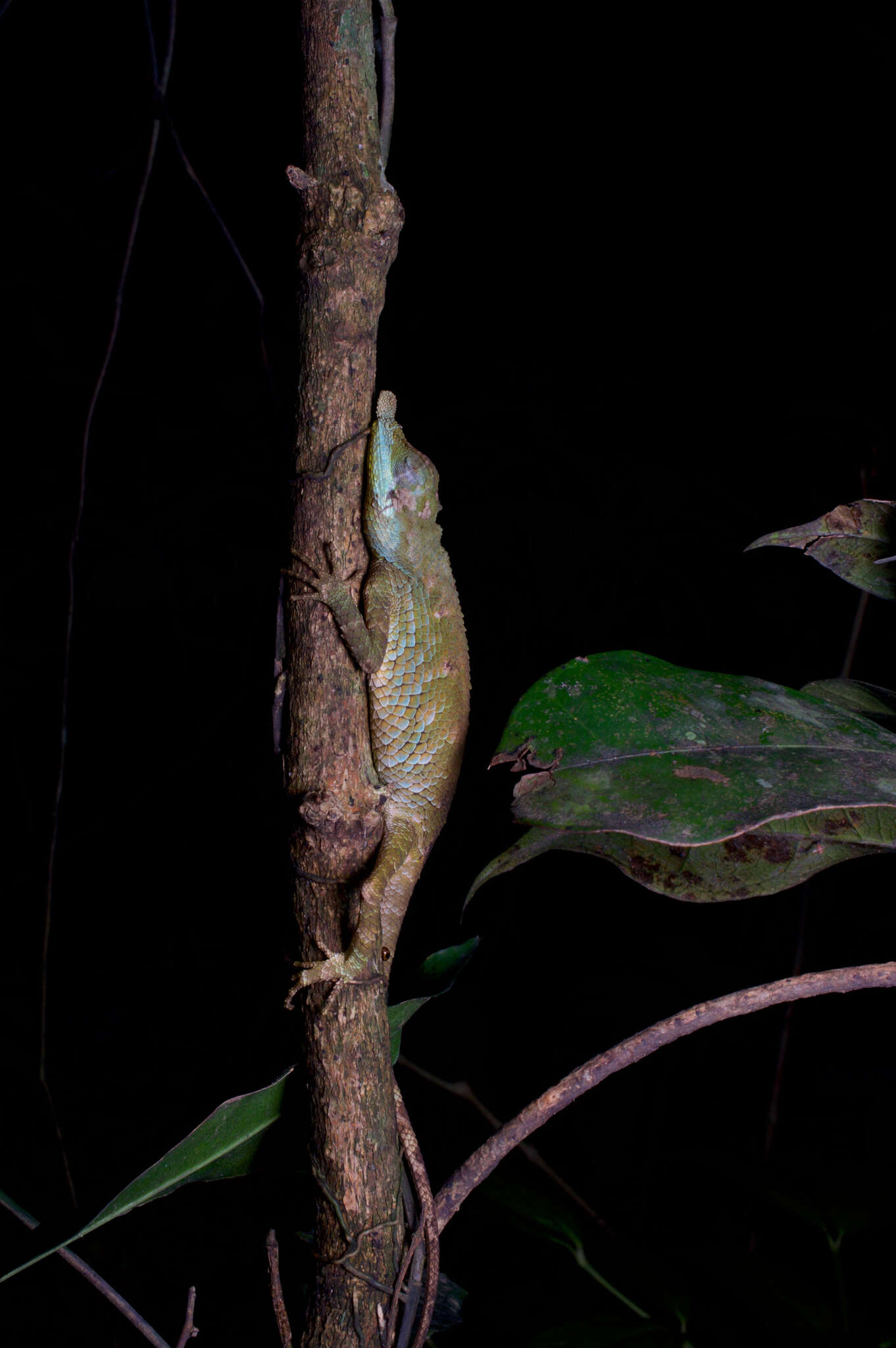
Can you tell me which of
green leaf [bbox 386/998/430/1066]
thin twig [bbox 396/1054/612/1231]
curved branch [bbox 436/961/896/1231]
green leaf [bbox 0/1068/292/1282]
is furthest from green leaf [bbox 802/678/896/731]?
thin twig [bbox 396/1054/612/1231]

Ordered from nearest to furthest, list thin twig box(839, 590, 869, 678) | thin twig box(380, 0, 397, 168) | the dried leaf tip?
thin twig box(380, 0, 397, 168), the dried leaf tip, thin twig box(839, 590, 869, 678)

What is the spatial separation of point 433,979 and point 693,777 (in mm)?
419

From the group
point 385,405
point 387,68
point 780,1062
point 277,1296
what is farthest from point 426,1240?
point 387,68

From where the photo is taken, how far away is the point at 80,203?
1.46m

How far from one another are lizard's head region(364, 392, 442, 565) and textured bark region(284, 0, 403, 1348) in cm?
17

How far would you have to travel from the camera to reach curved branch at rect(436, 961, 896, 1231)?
2.31 ft

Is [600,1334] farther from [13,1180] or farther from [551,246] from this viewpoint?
[551,246]

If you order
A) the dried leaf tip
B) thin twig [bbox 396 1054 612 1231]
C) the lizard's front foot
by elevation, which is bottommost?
thin twig [bbox 396 1054 612 1231]

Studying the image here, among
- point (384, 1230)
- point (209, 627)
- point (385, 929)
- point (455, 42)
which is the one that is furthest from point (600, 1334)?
point (455, 42)

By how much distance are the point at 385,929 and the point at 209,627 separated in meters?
0.74

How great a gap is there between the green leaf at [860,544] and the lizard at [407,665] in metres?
0.51

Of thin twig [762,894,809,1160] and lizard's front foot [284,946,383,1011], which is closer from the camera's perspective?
lizard's front foot [284,946,383,1011]

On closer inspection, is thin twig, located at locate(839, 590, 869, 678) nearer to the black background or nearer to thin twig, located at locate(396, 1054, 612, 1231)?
the black background

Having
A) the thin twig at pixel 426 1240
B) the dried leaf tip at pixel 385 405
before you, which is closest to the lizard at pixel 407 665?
the dried leaf tip at pixel 385 405
